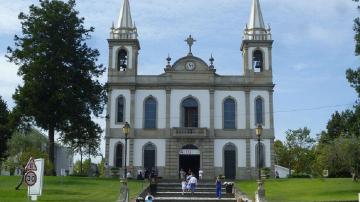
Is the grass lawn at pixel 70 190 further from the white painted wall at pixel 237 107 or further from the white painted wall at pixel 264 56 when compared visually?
the white painted wall at pixel 264 56

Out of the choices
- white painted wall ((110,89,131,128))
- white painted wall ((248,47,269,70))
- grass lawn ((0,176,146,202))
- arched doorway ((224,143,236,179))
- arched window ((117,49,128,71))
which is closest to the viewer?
grass lawn ((0,176,146,202))

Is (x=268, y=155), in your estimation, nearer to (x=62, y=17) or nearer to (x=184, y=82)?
(x=184, y=82)

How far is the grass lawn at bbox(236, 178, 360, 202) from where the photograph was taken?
114 feet

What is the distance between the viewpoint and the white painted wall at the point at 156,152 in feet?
184

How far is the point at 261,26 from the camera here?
196ft

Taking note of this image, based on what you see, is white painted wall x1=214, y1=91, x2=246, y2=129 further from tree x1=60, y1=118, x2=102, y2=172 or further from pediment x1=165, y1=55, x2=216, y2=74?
tree x1=60, y1=118, x2=102, y2=172

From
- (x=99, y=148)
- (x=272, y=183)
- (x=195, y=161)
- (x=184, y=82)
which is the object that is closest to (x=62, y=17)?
(x=184, y=82)

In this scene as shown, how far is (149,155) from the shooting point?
56.2m

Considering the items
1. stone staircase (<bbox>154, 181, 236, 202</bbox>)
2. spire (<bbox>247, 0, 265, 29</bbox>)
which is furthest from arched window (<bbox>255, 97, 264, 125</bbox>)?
stone staircase (<bbox>154, 181, 236, 202</bbox>)

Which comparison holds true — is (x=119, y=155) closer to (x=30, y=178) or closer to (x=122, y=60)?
(x=122, y=60)

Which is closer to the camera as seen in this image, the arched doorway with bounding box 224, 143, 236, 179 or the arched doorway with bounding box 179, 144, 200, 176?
the arched doorway with bounding box 224, 143, 236, 179

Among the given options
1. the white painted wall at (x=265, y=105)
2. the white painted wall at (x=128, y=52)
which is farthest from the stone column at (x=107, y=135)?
the white painted wall at (x=265, y=105)

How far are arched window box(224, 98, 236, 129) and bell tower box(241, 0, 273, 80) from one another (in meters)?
3.14

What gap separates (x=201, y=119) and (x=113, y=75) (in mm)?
9964
